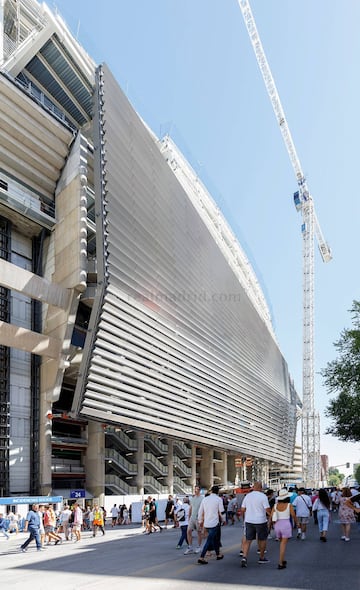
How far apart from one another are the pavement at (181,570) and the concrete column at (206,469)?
56275 mm

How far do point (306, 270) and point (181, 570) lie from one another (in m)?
126

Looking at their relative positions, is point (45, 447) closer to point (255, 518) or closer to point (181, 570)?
point (181, 570)

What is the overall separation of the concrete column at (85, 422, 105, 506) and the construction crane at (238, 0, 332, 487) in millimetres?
76087

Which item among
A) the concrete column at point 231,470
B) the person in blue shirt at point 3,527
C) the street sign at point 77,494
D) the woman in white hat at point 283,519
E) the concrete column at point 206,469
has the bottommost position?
the concrete column at point 231,470

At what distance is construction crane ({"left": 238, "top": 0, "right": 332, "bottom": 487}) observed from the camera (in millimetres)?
115438

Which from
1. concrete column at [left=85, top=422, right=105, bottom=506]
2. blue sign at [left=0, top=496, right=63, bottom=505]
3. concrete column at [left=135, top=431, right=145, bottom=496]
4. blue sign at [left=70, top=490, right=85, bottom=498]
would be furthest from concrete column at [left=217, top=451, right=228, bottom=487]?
blue sign at [left=0, top=496, right=63, bottom=505]

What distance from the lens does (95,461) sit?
45.7 metres

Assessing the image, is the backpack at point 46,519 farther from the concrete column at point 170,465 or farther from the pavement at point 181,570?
the concrete column at point 170,465

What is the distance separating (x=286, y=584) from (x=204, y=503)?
140 inches

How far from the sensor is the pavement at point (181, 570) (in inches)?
355

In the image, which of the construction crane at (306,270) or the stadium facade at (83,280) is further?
the construction crane at (306,270)

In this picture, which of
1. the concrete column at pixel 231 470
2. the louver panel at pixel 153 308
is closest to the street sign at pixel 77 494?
the louver panel at pixel 153 308

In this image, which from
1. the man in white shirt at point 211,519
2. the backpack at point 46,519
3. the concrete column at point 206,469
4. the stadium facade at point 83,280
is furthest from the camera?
the concrete column at point 206,469

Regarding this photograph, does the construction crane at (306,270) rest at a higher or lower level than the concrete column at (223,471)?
higher
